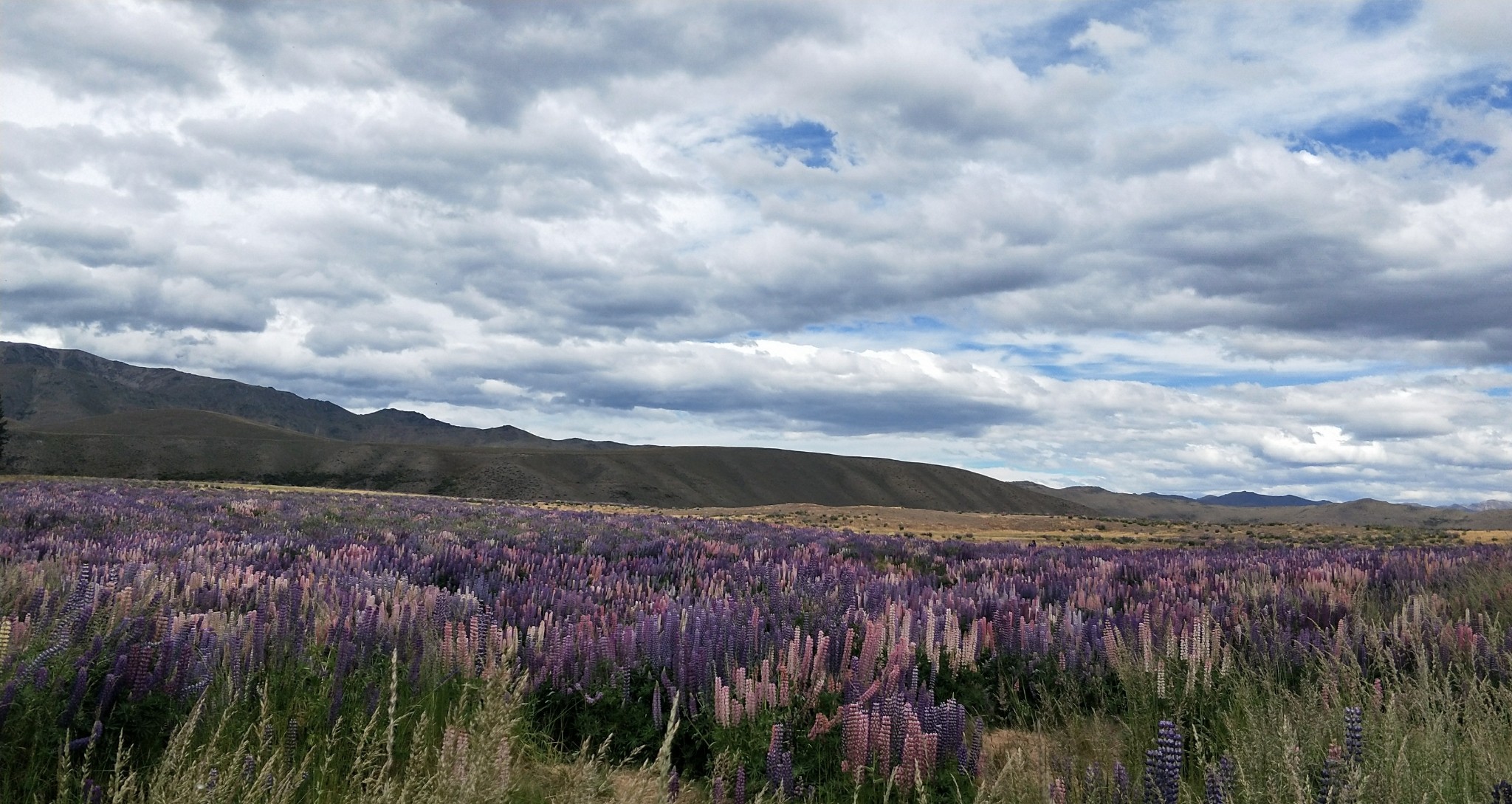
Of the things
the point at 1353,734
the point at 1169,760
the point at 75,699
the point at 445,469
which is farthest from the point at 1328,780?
the point at 445,469

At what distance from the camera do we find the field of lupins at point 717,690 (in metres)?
3.03

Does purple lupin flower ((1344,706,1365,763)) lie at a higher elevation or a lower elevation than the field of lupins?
higher

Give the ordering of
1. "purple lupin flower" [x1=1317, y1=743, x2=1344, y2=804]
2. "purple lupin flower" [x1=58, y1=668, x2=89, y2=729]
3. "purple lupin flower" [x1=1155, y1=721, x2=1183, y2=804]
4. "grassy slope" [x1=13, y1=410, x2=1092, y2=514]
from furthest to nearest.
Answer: "grassy slope" [x1=13, y1=410, x2=1092, y2=514]
"purple lupin flower" [x1=58, y1=668, x2=89, y2=729]
"purple lupin flower" [x1=1155, y1=721, x2=1183, y2=804]
"purple lupin flower" [x1=1317, y1=743, x2=1344, y2=804]

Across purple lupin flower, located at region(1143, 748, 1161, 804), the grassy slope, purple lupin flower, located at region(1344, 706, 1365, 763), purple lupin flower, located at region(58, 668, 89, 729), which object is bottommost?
the grassy slope

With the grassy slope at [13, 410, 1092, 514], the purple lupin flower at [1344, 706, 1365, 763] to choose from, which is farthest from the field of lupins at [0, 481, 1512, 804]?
the grassy slope at [13, 410, 1092, 514]

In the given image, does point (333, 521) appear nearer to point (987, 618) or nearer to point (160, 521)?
point (160, 521)

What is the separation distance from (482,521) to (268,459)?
15447cm

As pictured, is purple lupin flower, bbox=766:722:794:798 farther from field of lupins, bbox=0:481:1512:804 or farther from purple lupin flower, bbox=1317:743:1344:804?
purple lupin flower, bbox=1317:743:1344:804

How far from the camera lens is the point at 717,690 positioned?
156 inches

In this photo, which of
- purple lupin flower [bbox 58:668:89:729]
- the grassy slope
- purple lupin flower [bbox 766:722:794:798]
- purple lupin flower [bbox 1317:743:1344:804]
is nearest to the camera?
purple lupin flower [bbox 1317:743:1344:804]

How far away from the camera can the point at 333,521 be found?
15.2 metres

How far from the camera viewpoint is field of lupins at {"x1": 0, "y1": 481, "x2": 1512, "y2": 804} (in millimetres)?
3031

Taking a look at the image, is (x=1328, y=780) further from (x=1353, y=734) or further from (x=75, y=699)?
(x=75, y=699)

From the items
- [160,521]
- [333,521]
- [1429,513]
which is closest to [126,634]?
[160,521]
